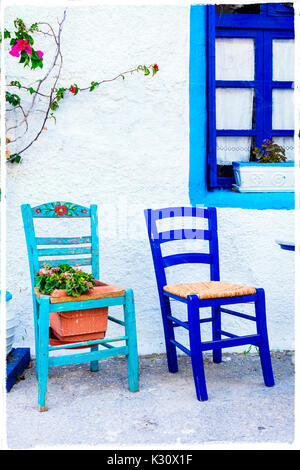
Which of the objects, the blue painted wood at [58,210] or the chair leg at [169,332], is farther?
the chair leg at [169,332]

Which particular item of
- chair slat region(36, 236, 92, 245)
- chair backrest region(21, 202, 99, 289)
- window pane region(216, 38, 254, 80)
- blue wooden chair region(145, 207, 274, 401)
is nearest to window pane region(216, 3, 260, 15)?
window pane region(216, 38, 254, 80)

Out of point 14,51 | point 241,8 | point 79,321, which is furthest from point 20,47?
point 79,321

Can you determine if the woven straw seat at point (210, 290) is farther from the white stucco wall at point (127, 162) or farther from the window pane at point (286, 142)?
the window pane at point (286, 142)

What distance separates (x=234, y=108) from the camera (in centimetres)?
366

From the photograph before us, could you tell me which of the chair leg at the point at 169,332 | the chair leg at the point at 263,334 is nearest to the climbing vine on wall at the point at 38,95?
the chair leg at the point at 169,332

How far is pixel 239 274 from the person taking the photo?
11.4 ft

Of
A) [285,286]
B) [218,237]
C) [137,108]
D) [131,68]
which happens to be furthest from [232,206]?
[131,68]

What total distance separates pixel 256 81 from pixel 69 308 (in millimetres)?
2300

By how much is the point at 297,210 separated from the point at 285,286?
568mm

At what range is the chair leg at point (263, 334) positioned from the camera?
2.76m

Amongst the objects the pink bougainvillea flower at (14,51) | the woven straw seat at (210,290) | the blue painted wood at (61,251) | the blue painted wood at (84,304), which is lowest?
the blue painted wood at (84,304)

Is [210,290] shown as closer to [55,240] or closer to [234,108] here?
[55,240]

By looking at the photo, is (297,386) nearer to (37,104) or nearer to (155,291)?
(155,291)

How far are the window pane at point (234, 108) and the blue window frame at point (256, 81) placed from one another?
26 mm
